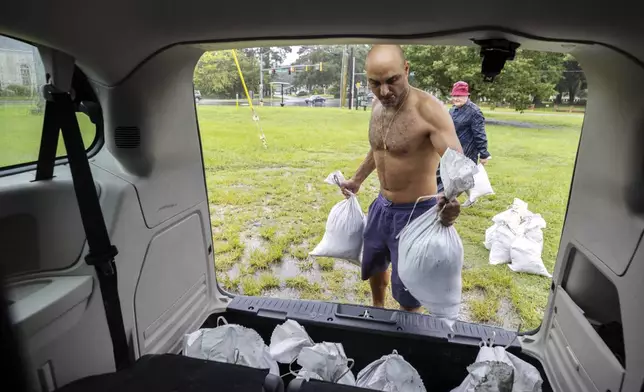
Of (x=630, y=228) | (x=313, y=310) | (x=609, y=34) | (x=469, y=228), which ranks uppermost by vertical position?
(x=609, y=34)

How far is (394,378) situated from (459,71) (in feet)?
7.08

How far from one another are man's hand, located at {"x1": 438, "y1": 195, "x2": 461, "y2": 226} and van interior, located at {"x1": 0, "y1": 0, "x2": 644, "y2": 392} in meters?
0.47

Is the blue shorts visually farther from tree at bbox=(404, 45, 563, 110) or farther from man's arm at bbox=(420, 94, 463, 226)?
tree at bbox=(404, 45, 563, 110)

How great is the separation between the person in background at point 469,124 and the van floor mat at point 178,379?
310 cm

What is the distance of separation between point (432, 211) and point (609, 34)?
101cm

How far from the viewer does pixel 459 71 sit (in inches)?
110

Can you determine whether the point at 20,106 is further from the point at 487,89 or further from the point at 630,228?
the point at 487,89

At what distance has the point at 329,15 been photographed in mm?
1188

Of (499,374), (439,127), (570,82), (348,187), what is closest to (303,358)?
(499,374)

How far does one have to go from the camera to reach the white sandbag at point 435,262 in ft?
6.10

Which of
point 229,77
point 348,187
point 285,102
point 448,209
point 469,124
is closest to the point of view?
point 448,209

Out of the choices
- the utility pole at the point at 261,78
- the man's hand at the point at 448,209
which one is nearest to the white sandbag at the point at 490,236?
the man's hand at the point at 448,209

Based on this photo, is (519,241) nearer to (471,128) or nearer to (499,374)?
(471,128)

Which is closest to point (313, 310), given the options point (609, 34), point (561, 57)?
point (609, 34)
